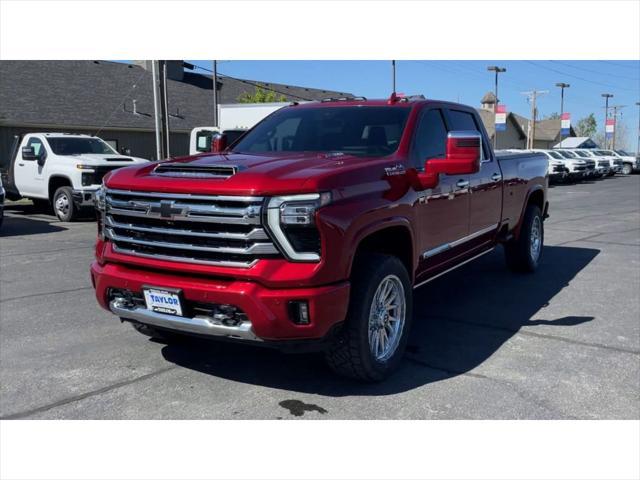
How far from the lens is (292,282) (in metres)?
3.58

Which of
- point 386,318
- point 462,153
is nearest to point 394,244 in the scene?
point 386,318

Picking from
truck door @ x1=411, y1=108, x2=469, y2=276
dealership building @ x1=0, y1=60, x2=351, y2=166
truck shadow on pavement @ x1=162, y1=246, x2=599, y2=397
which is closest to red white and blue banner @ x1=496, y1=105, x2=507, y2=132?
dealership building @ x1=0, y1=60, x2=351, y2=166

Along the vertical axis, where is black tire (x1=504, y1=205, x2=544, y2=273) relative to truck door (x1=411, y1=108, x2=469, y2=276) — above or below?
below

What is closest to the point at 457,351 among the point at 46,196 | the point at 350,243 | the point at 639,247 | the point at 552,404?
the point at 552,404

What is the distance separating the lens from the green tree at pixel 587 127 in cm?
10988

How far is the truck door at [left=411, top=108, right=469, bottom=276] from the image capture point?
16.0ft

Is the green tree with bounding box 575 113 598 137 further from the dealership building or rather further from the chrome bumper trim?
the chrome bumper trim

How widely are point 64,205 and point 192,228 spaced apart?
433 inches

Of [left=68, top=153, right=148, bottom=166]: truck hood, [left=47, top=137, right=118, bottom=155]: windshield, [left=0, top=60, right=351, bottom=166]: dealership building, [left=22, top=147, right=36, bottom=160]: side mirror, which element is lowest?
[left=68, top=153, right=148, bottom=166]: truck hood

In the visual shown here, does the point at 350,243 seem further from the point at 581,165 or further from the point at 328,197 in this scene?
the point at 581,165

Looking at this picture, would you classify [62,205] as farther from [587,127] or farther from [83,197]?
[587,127]

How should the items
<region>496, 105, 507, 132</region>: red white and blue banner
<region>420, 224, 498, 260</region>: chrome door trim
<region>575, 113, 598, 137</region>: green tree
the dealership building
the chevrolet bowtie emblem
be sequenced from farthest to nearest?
<region>575, 113, 598, 137</region>: green tree < <region>496, 105, 507, 132</region>: red white and blue banner < the dealership building < <region>420, 224, 498, 260</region>: chrome door trim < the chevrolet bowtie emblem

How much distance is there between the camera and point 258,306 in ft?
11.8

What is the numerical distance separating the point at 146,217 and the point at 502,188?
13.4 ft
